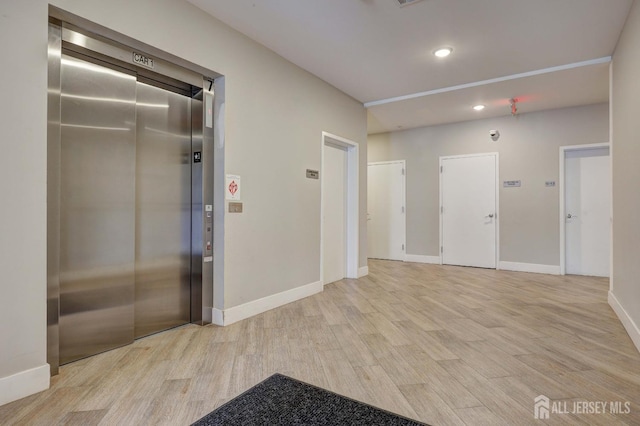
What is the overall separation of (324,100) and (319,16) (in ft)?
5.12

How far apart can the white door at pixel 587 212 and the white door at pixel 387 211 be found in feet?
9.38

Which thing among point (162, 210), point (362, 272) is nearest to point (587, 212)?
point (362, 272)

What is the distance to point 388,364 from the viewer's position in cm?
231

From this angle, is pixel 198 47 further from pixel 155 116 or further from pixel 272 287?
pixel 272 287

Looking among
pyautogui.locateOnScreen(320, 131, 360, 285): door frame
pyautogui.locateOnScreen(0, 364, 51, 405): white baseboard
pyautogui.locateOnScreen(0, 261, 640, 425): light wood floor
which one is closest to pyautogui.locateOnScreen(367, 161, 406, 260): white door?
pyautogui.locateOnScreen(320, 131, 360, 285): door frame

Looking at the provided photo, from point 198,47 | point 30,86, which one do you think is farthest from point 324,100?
point 30,86

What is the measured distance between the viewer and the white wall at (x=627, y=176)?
2.64m

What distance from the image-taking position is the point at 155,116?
2865mm

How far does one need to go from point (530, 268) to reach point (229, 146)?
5547mm

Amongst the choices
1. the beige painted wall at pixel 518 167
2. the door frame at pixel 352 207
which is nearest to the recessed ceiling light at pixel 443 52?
the door frame at pixel 352 207

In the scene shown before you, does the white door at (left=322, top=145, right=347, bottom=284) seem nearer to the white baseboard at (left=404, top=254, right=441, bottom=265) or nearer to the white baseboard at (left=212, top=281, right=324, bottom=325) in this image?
the white baseboard at (left=212, top=281, right=324, bottom=325)

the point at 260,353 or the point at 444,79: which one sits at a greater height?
the point at 444,79

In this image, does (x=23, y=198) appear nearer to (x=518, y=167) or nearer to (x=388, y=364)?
(x=388, y=364)

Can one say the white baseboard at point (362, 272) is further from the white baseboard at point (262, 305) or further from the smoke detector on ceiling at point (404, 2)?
the smoke detector on ceiling at point (404, 2)
